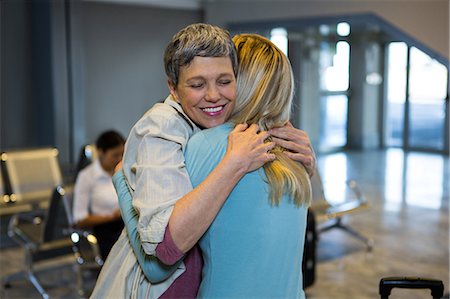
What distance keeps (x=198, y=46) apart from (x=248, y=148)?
0.88 feet

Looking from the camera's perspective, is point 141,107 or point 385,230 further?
point 141,107

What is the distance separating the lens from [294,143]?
67.9 inches

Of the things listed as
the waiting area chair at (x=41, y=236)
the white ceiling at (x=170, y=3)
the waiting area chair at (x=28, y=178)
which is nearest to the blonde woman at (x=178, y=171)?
the waiting area chair at (x=41, y=236)

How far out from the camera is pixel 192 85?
1.60 m

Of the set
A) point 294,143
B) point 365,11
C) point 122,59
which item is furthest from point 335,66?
point 294,143

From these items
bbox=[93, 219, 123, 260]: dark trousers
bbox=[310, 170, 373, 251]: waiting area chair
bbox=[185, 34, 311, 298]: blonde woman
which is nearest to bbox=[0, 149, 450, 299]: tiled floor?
bbox=[310, 170, 373, 251]: waiting area chair

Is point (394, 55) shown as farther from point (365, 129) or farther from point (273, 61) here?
point (273, 61)

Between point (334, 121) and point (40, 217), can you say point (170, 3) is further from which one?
point (334, 121)

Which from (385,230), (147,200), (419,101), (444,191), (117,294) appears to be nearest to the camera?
(147,200)

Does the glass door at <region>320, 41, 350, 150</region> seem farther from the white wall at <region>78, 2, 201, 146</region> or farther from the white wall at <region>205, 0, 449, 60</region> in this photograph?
the white wall at <region>205, 0, 449, 60</region>

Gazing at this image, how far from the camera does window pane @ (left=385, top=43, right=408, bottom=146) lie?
14.0 meters

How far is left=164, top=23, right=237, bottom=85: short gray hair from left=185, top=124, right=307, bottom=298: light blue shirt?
18 cm

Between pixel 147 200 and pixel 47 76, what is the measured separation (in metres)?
7.19

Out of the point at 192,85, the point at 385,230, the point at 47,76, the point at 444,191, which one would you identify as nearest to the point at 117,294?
the point at 192,85
